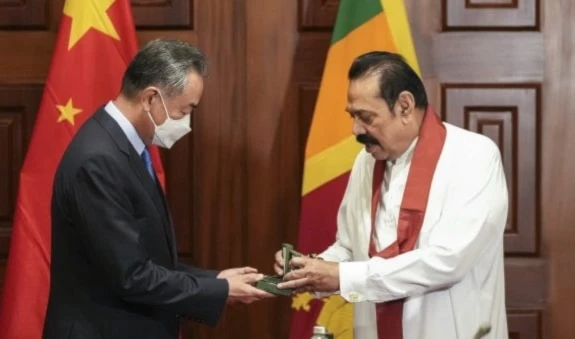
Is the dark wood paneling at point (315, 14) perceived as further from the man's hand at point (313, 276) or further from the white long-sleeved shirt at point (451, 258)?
the man's hand at point (313, 276)

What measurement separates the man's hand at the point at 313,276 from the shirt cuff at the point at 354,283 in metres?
0.02

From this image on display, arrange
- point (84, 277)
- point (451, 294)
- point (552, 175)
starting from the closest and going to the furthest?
point (84, 277) → point (451, 294) → point (552, 175)

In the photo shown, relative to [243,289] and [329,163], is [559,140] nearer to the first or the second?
[329,163]

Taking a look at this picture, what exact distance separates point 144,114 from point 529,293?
1638mm

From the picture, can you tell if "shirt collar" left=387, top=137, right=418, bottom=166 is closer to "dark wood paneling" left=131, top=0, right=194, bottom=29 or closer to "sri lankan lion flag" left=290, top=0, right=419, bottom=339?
"sri lankan lion flag" left=290, top=0, right=419, bottom=339

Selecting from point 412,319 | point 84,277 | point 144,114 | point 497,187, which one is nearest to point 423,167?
point 497,187

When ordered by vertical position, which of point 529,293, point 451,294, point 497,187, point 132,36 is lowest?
point 529,293

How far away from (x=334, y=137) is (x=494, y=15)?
0.72m

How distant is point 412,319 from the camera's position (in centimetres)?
240

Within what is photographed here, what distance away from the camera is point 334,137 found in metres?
3.06

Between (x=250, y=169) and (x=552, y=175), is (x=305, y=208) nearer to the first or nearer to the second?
(x=250, y=169)

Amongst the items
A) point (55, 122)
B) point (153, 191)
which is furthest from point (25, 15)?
point (153, 191)

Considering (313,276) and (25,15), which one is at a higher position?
(25,15)

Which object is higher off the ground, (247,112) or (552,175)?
(247,112)
